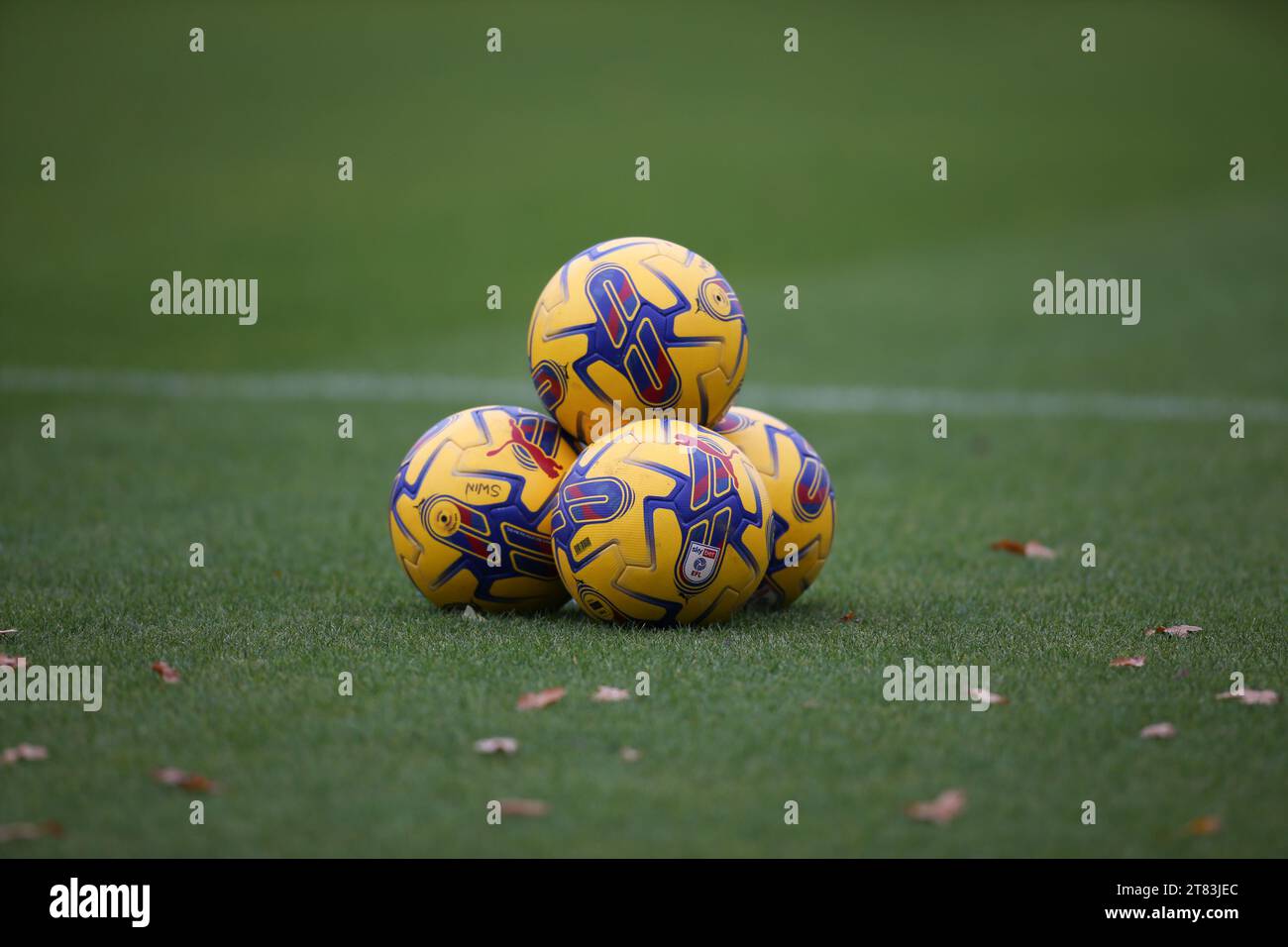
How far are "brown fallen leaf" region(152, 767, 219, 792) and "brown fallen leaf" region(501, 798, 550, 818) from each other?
95 centimetres

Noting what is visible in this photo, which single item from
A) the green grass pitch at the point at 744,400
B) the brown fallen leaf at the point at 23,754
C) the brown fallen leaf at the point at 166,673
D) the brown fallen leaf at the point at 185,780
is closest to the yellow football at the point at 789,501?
the green grass pitch at the point at 744,400

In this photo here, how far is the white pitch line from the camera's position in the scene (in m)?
14.7

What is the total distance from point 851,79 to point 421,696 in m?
36.3

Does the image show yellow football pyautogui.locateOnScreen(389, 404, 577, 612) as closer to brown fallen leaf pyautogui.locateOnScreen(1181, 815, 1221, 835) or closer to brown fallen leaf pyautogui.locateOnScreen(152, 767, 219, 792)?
brown fallen leaf pyautogui.locateOnScreen(152, 767, 219, 792)

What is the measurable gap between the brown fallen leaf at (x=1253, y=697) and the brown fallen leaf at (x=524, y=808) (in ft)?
8.95

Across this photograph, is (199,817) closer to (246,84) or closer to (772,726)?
(772,726)

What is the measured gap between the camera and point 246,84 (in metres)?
35.1

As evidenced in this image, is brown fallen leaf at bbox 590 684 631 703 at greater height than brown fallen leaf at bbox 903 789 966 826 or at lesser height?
greater

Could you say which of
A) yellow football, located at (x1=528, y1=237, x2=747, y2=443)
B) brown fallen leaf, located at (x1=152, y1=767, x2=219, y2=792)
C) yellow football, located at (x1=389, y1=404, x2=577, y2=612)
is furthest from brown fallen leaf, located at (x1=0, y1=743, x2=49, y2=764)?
yellow football, located at (x1=528, y1=237, x2=747, y2=443)

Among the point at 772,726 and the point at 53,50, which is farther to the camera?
the point at 53,50

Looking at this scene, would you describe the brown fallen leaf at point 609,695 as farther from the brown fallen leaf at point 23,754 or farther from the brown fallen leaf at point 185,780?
the brown fallen leaf at point 23,754

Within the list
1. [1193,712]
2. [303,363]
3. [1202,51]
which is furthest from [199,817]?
[1202,51]

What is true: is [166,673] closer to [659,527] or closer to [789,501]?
[659,527]

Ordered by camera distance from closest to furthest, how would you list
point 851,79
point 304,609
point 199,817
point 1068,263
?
point 199,817
point 304,609
point 1068,263
point 851,79
